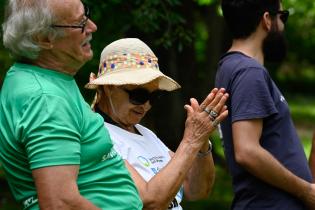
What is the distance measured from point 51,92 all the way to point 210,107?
0.93 meters

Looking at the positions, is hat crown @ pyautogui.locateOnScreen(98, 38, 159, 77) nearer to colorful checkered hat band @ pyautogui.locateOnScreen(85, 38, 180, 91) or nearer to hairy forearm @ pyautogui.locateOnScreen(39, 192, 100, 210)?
colorful checkered hat band @ pyautogui.locateOnScreen(85, 38, 180, 91)

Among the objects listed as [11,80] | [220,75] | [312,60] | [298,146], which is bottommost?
[312,60]

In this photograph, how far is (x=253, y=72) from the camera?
409 centimetres

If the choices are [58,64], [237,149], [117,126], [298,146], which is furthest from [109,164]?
[298,146]

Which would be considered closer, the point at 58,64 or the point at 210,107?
the point at 58,64

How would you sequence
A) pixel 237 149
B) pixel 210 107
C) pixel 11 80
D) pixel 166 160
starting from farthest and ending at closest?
1. pixel 237 149
2. pixel 166 160
3. pixel 210 107
4. pixel 11 80

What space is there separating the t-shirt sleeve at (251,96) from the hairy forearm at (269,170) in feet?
0.60

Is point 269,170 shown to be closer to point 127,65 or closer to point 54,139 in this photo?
point 127,65

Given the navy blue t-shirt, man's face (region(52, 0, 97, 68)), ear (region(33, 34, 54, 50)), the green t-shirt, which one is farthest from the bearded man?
ear (region(33, 34, 54, 50))

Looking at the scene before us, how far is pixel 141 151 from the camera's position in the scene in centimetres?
364

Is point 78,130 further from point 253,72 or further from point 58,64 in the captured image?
point 253,72

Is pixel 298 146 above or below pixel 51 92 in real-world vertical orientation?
below

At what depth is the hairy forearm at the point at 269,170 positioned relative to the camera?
13.2ft

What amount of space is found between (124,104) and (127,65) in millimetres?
183
